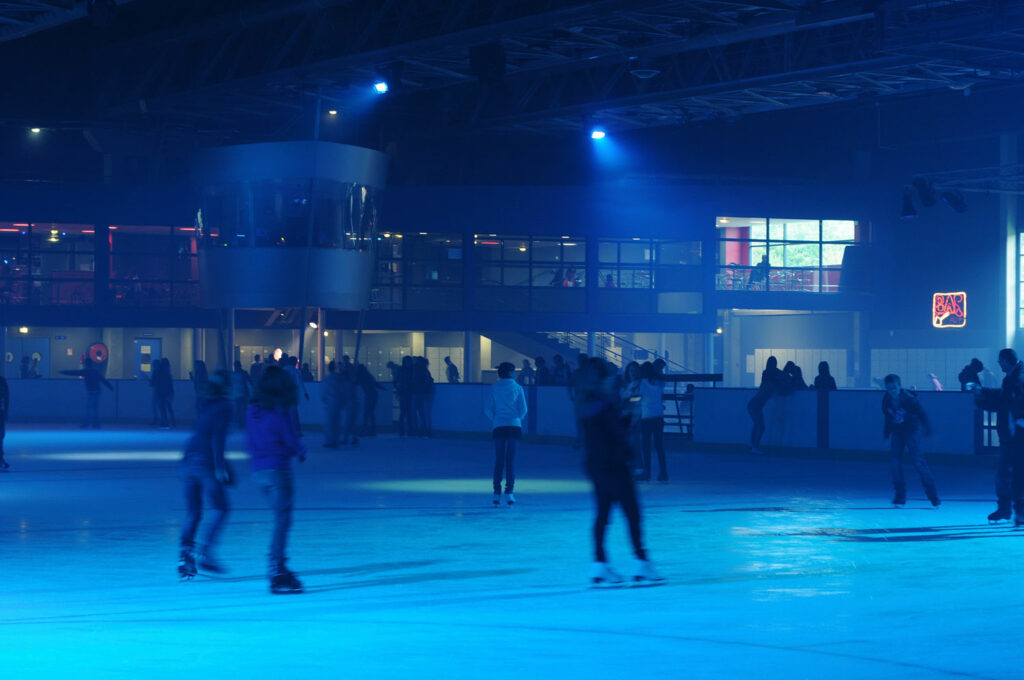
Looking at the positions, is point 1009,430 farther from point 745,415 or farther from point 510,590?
point 745,415

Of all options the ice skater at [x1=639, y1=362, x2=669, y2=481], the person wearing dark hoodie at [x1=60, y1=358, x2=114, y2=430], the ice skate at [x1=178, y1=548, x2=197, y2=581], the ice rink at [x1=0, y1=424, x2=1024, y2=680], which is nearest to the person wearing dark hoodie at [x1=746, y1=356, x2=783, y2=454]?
the ice skater at [x1=639, y1=362, x2=669, y2=481]

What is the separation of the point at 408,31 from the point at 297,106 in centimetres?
1120

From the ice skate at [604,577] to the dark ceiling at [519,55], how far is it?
17520 millimetres

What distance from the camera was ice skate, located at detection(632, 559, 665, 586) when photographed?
10.1m

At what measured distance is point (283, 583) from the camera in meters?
9.57

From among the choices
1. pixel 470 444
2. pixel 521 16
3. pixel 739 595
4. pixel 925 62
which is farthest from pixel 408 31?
pixel 739 595

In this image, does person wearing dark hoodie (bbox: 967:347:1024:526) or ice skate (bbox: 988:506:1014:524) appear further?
ice skate (bbox: 988:506:1014:524)

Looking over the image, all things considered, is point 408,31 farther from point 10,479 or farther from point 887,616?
point 887,616

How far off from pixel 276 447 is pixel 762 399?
61.0 feet

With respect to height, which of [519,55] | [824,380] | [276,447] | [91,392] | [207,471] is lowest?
[207,471]

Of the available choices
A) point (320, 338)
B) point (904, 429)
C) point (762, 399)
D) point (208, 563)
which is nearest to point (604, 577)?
point (208, 563)

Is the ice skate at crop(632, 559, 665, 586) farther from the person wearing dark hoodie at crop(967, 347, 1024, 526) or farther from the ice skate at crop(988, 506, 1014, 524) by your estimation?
the ice skate at crop(988, 506, 1014, 524)

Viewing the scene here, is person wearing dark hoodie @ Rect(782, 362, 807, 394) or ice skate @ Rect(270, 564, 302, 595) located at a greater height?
person wearing dark hoodie @ Rect(782, 362, 807, 394)

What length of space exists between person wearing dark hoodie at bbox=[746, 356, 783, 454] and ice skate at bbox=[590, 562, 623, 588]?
17356 millimetres
